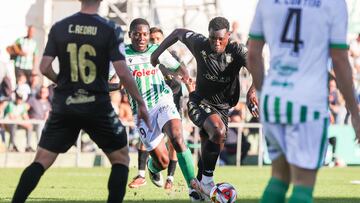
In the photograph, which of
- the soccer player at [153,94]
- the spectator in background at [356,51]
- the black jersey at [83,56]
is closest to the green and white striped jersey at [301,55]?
the black jersey at [83,56]

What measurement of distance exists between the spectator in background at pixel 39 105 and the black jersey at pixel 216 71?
11.0 metres

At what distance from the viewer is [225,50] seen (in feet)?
47.6

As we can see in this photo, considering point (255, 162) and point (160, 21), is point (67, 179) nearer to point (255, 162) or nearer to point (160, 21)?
point (255, 162)

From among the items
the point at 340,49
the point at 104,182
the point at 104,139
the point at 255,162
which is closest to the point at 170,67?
the point at 104,182

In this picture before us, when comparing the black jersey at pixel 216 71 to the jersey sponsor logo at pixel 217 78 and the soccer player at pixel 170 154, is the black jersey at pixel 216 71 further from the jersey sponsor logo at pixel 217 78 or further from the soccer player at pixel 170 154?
the soccer player at pixel 170 154

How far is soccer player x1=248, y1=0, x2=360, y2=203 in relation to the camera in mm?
8078

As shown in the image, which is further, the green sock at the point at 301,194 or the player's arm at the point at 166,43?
the player's arm at the point at 166,43

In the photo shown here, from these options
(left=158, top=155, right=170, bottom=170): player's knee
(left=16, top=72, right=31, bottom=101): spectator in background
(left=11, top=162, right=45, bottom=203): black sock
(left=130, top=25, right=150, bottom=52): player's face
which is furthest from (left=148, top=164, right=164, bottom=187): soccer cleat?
(left=16, top=72, right=31, bottom=101): spectator in background

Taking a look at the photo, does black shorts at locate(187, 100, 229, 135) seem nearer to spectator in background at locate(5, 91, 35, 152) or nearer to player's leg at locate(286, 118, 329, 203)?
player's leg at locate(286, 118, 329, 203)

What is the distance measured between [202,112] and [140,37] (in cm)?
181

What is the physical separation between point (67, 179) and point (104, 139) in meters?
9.95

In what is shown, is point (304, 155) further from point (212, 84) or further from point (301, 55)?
point (212, 84)

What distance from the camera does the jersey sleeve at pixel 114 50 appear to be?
9.78 metres

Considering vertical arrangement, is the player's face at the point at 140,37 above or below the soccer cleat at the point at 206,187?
above
